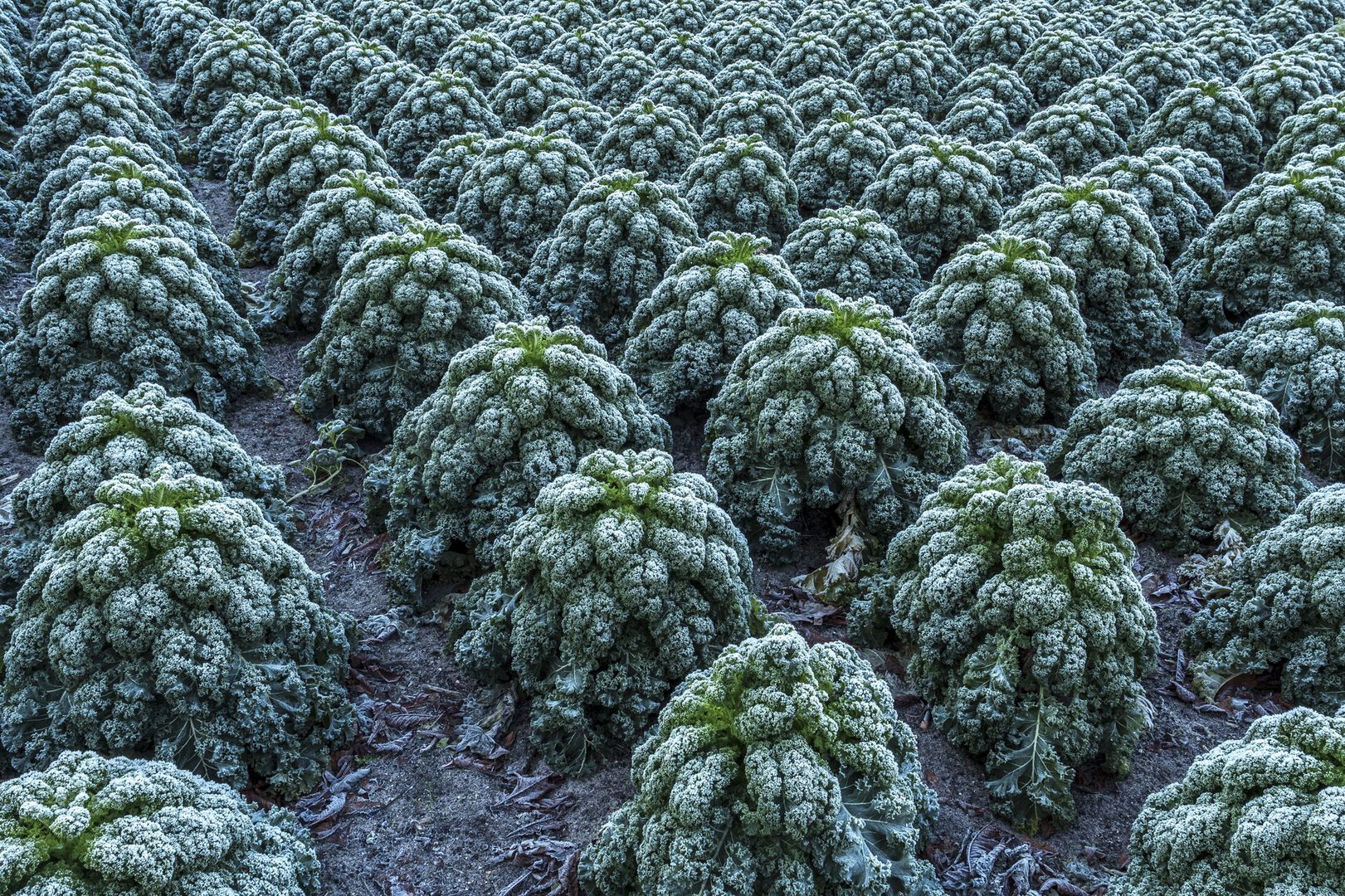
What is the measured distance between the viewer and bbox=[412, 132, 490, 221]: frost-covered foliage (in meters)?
13.4

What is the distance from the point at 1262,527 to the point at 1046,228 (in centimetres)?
400

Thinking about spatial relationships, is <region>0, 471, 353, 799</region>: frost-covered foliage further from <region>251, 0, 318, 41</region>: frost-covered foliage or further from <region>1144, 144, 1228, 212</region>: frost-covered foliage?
<region>251, 0, 318, 41</region>: frost-covered foliage

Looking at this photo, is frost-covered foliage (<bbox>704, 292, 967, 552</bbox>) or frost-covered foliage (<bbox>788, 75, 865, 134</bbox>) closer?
frost-covered foliage (<bbox>704, 292, 967, 552</bbox>)

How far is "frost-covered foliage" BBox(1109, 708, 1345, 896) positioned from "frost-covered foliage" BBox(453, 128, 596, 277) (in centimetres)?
867

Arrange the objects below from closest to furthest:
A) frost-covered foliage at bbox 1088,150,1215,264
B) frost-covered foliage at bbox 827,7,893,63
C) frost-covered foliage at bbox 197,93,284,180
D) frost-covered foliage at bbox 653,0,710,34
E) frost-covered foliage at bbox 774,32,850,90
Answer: frost-covered foliage at bbox 1088,150,1215,264 → frost-covered foliage at bbox 197,93,284,180 → frost-covered foliage at bbox 774,32,850,90 → frost-covered foliage at bbox 827,7,893,63 → frost-covered foliage at bbox 653,0,710,34

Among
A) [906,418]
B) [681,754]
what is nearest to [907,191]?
[906,418]

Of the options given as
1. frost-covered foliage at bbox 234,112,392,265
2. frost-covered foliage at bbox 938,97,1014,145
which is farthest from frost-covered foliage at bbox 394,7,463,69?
frost-covered foliage at bbox 938,97,1014,145

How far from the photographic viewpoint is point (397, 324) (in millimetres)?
9797

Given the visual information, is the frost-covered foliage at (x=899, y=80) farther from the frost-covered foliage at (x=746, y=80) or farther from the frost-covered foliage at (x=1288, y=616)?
the frost-covered foliage at (x=1288, y=616)

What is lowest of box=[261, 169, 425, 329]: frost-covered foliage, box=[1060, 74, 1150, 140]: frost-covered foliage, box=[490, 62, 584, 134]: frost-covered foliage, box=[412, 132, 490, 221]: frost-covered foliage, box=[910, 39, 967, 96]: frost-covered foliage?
box=[261, 169, 425, 329]: frost-covered foliage

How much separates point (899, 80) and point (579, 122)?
5161 mm

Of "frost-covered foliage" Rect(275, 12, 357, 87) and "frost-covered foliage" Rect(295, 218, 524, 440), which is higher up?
"frost-covered foliage" Rect(275, 12, 357, 87)

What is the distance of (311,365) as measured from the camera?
10.4 metres

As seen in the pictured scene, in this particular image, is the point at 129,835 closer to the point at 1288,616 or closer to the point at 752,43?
the point at 1288,616
